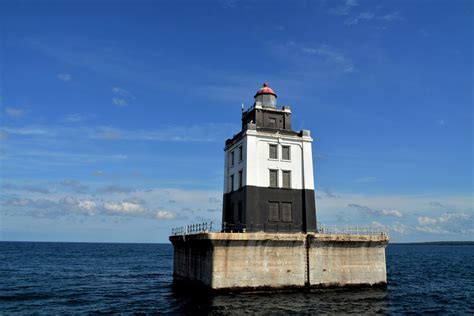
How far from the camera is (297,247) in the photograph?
30188mm

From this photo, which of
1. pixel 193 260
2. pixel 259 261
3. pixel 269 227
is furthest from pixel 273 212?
pixel 193 260

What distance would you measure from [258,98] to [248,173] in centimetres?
876

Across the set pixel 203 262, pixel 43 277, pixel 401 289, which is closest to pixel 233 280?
pixel 203 262

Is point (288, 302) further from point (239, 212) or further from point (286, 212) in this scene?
point (239, 212)

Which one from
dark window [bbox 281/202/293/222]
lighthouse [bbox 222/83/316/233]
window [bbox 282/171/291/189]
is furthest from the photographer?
window [bbox 282/171/291/189]

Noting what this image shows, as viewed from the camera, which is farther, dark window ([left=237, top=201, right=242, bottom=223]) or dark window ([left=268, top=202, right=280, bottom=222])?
dark window ([left=237, top=201, right=242, bottom=223])

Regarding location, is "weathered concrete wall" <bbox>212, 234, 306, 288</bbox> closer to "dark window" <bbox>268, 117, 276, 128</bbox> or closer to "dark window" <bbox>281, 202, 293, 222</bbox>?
"dark window" <bbox>281, 202, 293, 222</bbox>

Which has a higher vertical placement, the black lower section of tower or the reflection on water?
the black lower section of tower

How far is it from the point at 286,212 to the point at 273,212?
1.19 meters

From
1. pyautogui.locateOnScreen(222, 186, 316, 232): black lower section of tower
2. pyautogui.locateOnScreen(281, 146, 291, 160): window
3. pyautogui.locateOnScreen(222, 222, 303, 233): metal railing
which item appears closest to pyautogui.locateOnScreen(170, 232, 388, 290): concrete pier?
pyautogui.locateOnScreen(222, 222, 303, 233): metal railing

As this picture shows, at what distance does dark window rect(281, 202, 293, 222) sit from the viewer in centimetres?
3388

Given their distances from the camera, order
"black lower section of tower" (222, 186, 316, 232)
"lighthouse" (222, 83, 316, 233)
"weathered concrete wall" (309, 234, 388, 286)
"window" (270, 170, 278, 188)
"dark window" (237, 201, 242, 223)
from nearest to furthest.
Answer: "weathered concrete wall" (309, 234, 388, 286) < "black lower section of tower" (222, 186, 316, 232) < "lighthouse" (222, 83, 316, 233) < "dark window" (237, 201, 242, 223) < "window" (270, 170, 278, 188)

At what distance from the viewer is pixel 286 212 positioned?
3406 cm

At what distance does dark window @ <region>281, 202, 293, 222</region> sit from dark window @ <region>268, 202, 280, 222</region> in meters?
0.52
